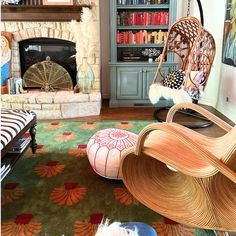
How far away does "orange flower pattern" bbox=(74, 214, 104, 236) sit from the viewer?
1588mm

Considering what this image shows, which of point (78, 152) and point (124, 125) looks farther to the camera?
point (124, 125)

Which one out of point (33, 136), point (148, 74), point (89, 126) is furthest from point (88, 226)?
point (148, 74)

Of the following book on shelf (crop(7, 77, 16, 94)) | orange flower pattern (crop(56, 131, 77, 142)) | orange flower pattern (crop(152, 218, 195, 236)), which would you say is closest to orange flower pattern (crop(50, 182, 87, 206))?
orange flower pattern (crop(152, 218, 195, 236))

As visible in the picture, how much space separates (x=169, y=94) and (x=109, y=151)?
1511 millimetres

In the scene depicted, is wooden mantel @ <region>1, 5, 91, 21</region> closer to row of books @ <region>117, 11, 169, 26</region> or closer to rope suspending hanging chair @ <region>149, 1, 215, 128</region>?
row of books @ <region>117, 11, 169, 26</region>

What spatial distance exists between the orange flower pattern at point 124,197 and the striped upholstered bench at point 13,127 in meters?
0.83

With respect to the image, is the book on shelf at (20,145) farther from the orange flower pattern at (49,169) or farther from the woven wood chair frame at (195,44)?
the woven wood chair frame at (195,44)

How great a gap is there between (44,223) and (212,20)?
3768mm

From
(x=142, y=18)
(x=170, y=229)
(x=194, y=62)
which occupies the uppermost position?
(x=142, y=18)

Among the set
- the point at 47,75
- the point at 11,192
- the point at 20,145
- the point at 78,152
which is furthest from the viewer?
the point at 47,75

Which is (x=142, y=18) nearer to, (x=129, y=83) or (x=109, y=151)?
(x=129, y=83)

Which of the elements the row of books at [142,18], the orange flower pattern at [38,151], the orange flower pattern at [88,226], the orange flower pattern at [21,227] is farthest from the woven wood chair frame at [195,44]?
the orange flower pattern at [21,227]

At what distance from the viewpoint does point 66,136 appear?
3.11 m

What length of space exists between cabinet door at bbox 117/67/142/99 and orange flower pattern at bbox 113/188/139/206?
2472mm
